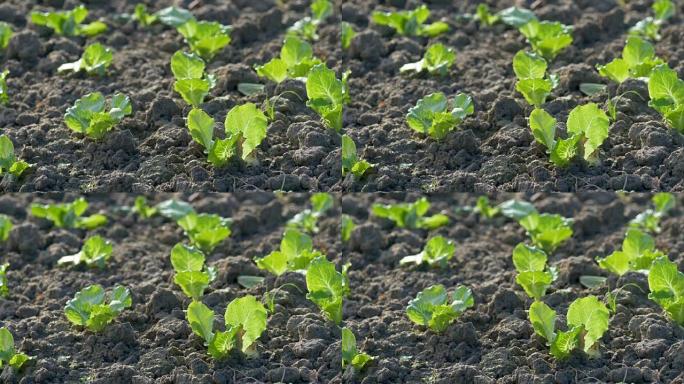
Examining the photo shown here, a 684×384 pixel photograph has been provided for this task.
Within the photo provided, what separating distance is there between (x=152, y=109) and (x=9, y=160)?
709 millimetres

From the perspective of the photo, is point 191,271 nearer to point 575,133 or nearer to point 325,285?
point 325,285

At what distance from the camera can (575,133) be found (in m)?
6.25

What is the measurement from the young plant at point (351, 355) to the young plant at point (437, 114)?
1.07m

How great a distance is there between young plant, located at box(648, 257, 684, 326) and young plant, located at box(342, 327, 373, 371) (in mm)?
1237

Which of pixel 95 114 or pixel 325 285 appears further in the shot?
pixel 95 114

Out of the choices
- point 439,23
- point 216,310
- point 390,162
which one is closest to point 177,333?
point 216,310

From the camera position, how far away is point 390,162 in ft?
20.7

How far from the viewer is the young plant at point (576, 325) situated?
5746 mm

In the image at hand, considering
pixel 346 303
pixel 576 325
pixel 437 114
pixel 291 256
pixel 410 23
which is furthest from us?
pixel 410 23

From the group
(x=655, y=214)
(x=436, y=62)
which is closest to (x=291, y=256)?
(x=436, y=62)

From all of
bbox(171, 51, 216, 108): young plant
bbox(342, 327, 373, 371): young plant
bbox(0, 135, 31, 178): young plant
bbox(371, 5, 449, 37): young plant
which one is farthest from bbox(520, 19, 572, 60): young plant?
bbox(0, 135, 31, 178): young plant

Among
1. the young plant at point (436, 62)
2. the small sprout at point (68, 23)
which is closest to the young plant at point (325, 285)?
the young plant at point (436, 62)

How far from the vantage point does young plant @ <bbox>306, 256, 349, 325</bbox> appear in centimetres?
602

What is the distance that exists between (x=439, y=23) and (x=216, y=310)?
2000 millimetres
